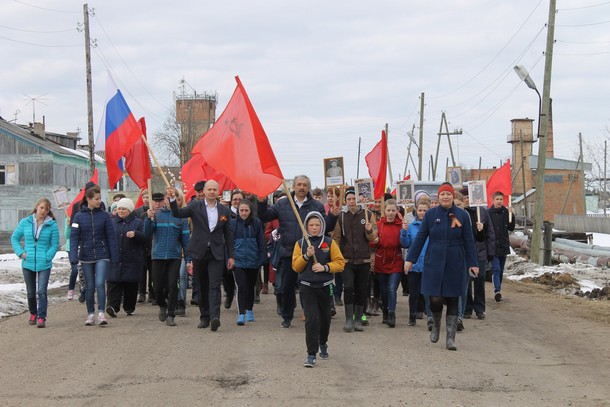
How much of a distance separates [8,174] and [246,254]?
42914mm

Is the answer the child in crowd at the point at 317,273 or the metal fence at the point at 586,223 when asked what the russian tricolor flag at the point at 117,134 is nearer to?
the child in crowd at the point at 317,273

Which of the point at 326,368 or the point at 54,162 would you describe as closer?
the point at 326,368

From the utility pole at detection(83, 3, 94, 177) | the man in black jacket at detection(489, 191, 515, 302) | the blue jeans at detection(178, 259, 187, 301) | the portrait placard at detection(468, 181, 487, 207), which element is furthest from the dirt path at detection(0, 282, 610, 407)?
the utility pole at detection(83, 3, 94, 177)

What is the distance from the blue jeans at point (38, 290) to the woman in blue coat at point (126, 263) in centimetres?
109

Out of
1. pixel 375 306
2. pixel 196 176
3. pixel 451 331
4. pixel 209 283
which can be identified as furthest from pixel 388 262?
pixel 196 176

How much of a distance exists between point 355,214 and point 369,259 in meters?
0.65

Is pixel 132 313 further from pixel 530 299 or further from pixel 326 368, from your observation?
pixel 530 299

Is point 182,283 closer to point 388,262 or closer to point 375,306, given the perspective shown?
point 375,306

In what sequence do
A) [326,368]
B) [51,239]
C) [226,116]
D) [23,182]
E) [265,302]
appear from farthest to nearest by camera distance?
1. [23,182]
2. [265,302]
3. [51,239]
4. [226,116]
5. [326,368]

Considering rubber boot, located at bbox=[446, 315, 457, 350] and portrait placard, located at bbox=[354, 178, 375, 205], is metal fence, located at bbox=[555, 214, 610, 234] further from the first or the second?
rubber boot, located at bbox=[446, 315, 457, 350]

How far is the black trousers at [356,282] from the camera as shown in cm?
1100

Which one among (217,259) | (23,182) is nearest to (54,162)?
(23,182)

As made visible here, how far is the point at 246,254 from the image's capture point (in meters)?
11.9

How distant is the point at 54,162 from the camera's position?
51656mm
